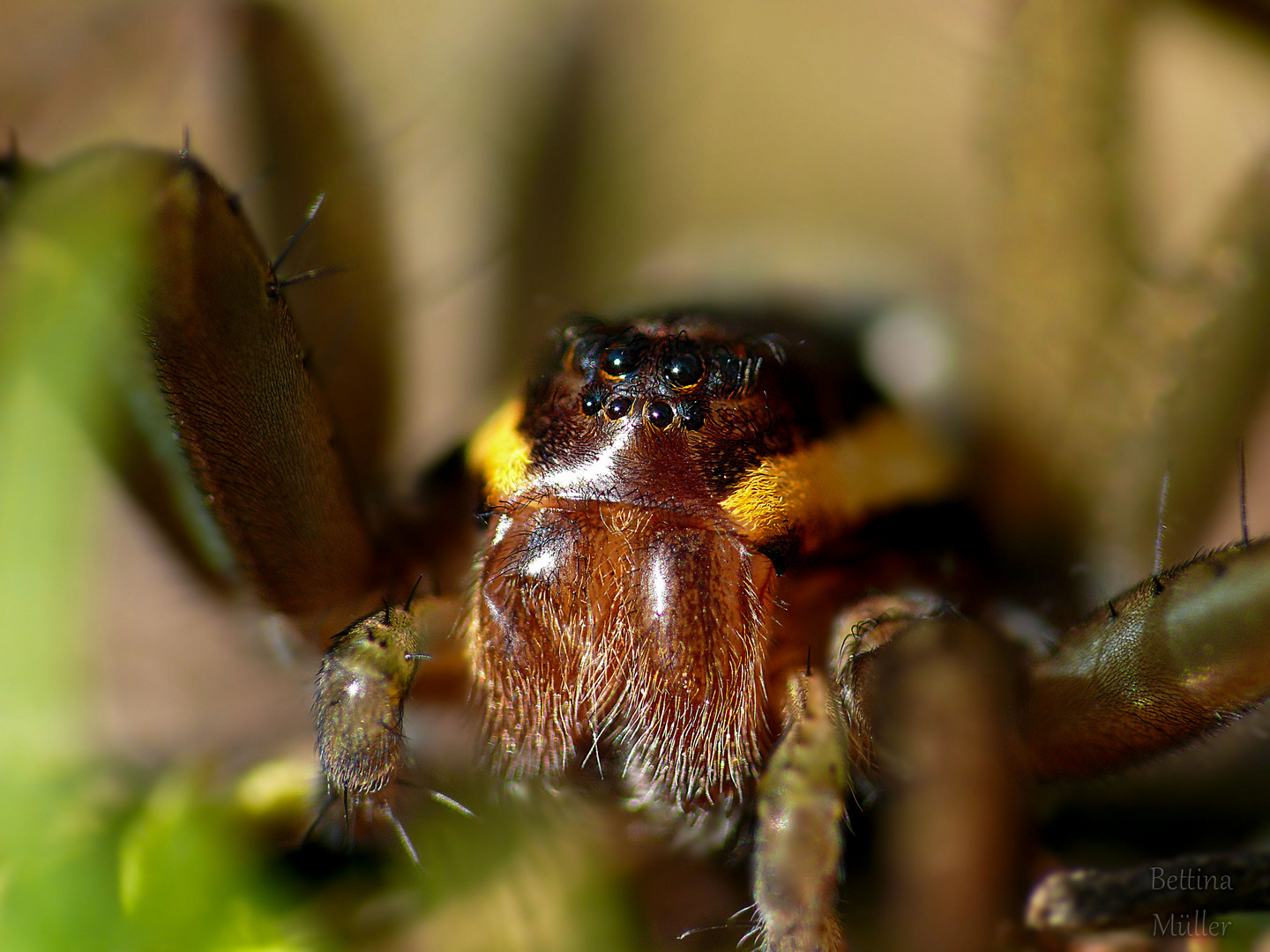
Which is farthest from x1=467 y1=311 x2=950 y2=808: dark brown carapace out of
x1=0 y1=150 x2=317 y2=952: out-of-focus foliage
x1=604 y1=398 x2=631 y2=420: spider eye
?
x1=0 y1=150 x2=317 y2=952: out-of-focus foliage

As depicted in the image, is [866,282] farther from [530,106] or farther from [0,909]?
[0,909]

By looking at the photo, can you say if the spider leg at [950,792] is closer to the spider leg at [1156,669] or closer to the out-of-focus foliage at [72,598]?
the spider leg at [1156,669]

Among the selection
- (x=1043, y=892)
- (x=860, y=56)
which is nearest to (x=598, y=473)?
(x=1043, y=892)

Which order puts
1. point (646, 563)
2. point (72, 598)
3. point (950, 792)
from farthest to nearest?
point (72, 598) → point (646, 563) → point (950, 792)

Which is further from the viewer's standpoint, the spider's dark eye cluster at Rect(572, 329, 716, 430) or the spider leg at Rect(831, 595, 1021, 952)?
the spider's dark eye cluster at Rect(572, 329, 716, 430)

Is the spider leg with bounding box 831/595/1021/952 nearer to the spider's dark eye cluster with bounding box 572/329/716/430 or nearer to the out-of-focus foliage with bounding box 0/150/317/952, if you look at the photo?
the spider's dark eye cluster with bounding box 572/329/716/430

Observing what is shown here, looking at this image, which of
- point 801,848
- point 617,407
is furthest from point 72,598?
point 801,848

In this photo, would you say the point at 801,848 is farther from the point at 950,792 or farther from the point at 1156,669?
the point at 1156,669

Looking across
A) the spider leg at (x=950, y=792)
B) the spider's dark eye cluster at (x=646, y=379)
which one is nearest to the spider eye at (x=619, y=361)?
the spider's dark eye cluster at (x=646, y=379)
